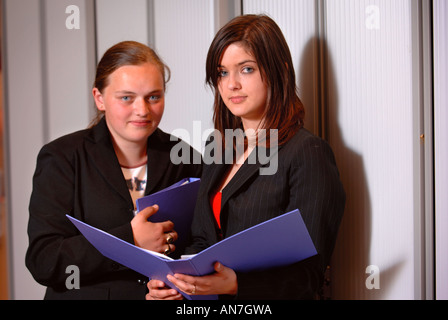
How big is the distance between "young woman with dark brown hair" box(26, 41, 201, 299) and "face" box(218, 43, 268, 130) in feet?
0.84

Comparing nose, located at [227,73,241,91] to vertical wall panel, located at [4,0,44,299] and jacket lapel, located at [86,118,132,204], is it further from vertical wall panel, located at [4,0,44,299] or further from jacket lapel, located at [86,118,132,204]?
vertical wall panel, located at [4,0,44,299]

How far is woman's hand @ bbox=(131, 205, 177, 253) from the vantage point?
1.20m

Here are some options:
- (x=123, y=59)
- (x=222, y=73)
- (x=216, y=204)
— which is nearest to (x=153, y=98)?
(x=123, y=59)

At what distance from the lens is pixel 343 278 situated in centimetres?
125

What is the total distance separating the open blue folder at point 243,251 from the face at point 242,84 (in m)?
0.34

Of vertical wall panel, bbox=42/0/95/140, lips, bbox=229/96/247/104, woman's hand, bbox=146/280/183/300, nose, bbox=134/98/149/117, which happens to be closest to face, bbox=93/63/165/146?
nose, bbox=134/98/149/117

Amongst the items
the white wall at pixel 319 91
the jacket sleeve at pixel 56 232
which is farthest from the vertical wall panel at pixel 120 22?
the jacket sleeve at pixel 56 232

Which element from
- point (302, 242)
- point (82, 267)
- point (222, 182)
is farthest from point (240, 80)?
point (82, 267)

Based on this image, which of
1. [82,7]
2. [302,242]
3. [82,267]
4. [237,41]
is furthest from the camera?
[82,7]

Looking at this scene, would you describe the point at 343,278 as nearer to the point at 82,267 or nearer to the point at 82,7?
the point at 82,267

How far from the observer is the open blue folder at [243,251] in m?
0.93

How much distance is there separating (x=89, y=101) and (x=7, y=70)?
11.7 inches

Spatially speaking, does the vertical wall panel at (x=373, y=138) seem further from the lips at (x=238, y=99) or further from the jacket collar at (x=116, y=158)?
the jacket collar at (x=116, y=158)
